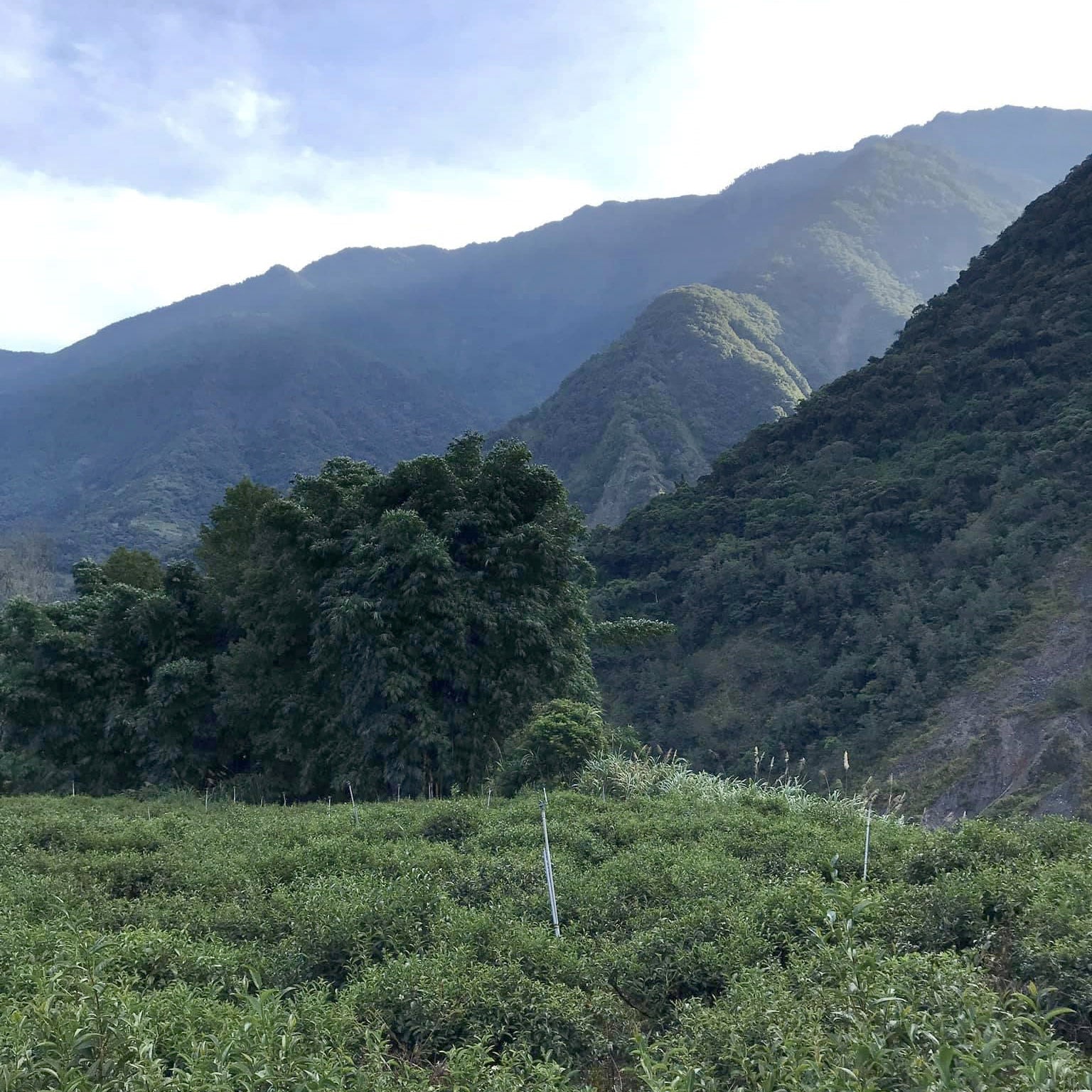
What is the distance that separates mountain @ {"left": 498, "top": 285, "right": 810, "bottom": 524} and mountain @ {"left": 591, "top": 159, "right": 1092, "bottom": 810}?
88.2 ft

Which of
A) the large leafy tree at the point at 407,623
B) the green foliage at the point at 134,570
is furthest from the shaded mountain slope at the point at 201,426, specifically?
the large leafy tree at the point at 407,623

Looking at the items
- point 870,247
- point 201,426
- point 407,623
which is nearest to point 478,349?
point 201,426

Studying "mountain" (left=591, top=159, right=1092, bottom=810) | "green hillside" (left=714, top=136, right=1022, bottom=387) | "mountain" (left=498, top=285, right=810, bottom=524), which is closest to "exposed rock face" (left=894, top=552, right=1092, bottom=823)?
"mountain" (left=591, top=159, right=1092, bottom=810)

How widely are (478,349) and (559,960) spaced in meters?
190

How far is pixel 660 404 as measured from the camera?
71.1 meters

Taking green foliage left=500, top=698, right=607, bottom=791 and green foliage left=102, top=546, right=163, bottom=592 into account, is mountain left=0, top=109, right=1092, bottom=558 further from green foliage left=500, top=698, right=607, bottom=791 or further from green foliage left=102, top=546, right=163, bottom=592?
green foliage left=500, top=698, right=607, bottom=791

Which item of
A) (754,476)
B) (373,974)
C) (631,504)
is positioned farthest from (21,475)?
(373,974)

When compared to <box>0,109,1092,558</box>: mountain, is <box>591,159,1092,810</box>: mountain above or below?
below

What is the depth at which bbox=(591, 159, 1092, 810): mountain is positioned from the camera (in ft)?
63.1

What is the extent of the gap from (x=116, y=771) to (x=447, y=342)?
185m

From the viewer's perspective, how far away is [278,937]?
6.00 meters

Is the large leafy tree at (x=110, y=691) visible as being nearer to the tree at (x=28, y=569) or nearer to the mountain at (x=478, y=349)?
the tree at (x=28, y=569)

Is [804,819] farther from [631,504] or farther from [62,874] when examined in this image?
[631,504]

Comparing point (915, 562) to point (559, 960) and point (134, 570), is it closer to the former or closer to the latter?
point (134, 570)
